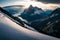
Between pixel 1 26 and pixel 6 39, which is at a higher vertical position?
pixel 1 26

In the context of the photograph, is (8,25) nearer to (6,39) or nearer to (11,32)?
(11,32)

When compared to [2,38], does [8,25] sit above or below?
above

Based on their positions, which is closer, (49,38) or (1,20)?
(49,38)

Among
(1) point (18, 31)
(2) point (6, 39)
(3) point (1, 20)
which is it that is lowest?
(2) point (6, 39)

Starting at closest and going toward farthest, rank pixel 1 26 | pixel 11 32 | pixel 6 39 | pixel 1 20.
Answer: pixel 6 39 < pixel 11 32 < pixel 1 26 < pixel 1 20

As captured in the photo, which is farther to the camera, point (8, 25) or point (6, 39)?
point (8, 25)

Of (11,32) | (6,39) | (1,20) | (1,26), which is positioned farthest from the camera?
(1,20)

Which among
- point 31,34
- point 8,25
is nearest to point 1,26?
point 8,25

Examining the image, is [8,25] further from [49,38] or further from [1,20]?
[49,38]

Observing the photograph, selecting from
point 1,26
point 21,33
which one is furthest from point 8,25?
point 21,33
